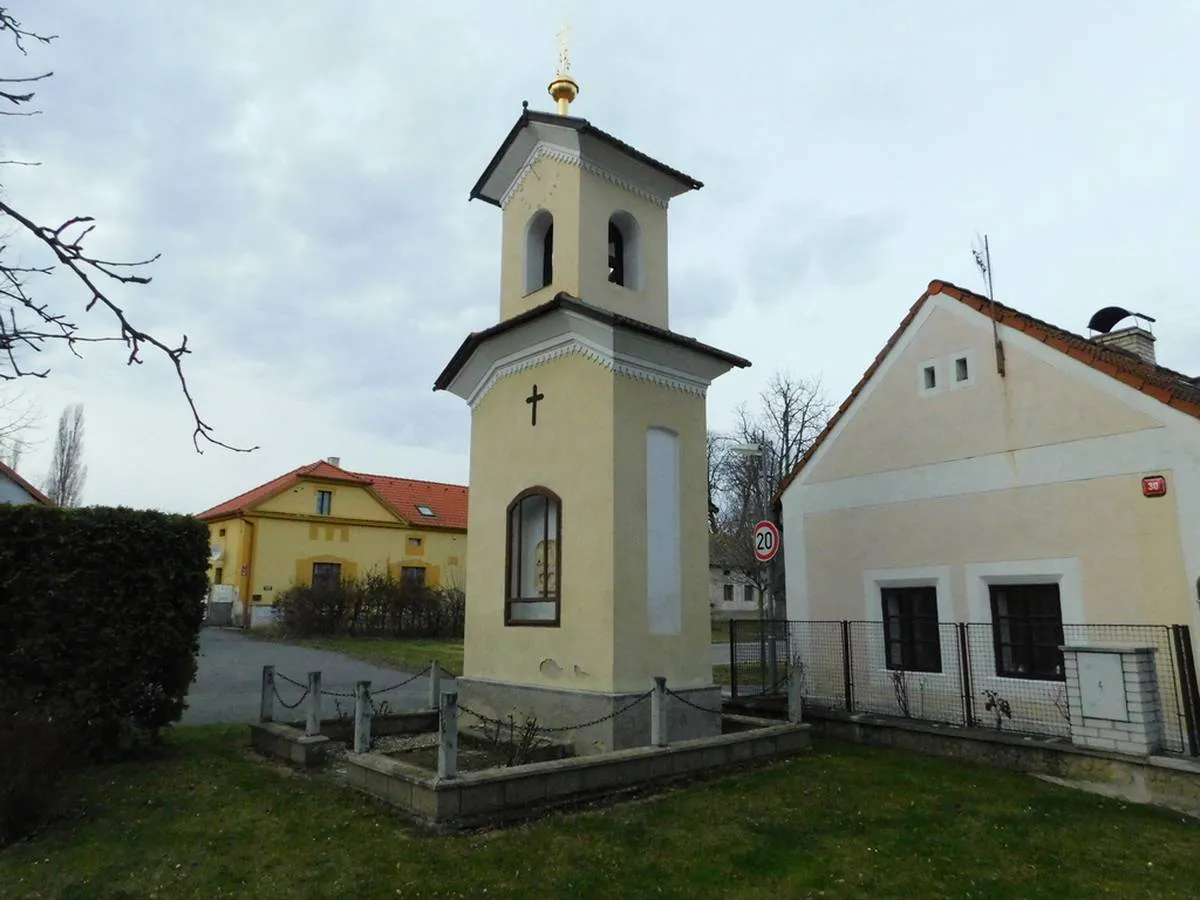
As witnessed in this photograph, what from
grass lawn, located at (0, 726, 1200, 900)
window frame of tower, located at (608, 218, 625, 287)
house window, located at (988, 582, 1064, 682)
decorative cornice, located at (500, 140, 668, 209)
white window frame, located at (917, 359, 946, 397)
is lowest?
grass lawn, located at (0, 726, 1200, 900)

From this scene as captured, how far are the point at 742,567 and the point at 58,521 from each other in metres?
30.1

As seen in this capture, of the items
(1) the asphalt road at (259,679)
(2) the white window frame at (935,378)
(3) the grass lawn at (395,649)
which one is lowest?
(1) the asphalt road at (259,679)

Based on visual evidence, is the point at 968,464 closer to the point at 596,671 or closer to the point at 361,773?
the point at 596,671

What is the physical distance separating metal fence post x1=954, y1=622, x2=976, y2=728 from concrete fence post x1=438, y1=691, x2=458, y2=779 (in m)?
6.91

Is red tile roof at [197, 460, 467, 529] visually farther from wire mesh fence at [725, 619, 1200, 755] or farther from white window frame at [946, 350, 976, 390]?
white window frame at [946, 350, 976, 390]

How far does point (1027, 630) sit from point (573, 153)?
29.2ft

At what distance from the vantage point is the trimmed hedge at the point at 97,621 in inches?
339

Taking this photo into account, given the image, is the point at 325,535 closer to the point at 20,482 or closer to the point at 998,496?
the point at 20,482

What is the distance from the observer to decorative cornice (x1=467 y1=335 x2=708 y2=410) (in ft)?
31.4

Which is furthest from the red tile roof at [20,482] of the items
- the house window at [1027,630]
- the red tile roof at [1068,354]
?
the house window at [1027,630]

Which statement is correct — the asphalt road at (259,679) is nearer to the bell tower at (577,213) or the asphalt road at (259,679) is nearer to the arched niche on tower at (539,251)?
the arched niche on tower at (539,251)

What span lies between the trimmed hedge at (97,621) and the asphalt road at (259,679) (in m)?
0.82

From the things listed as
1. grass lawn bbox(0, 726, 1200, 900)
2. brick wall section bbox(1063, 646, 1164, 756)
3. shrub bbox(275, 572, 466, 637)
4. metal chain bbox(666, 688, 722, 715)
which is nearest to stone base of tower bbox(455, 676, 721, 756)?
metal chain bbox(666, 688, 722, 715)

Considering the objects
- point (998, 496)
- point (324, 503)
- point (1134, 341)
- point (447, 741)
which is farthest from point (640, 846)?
point (324, 503)
